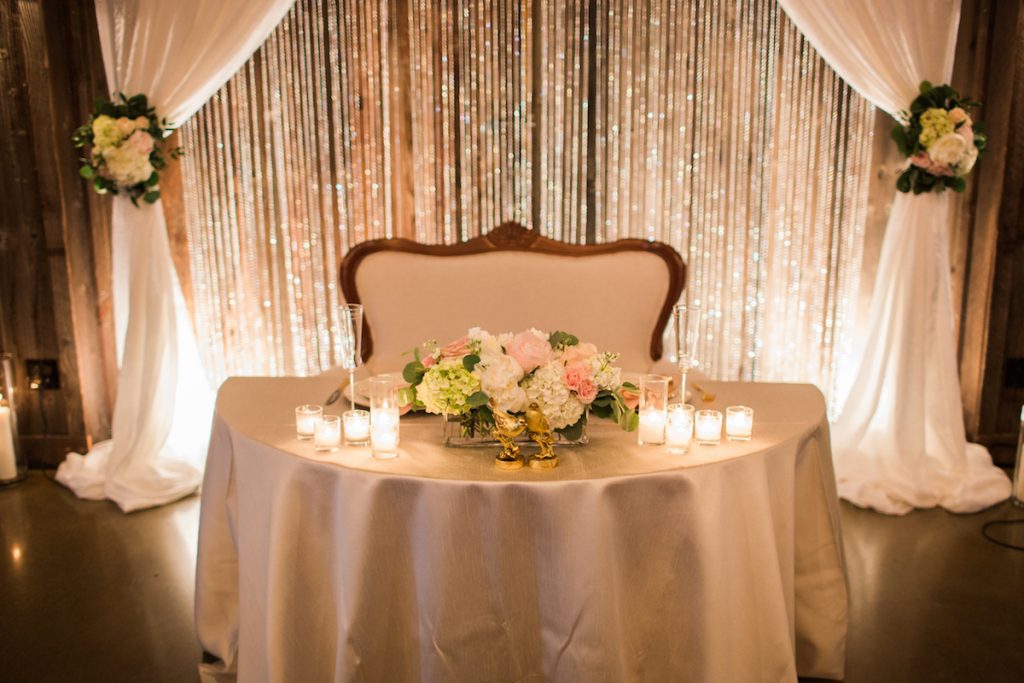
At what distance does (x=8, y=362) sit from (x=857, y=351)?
3.56 metres

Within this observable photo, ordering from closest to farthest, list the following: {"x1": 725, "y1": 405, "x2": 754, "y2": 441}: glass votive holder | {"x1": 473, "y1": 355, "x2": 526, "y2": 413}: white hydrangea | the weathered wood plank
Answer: {"x1": 473, "y1": 355, "x2": 526, "y2": 413}: white hydrangea
{"x1": 725, "y1": 405, "x2": 754, "y2": 441}: glass votive holder
the weathered wood plank

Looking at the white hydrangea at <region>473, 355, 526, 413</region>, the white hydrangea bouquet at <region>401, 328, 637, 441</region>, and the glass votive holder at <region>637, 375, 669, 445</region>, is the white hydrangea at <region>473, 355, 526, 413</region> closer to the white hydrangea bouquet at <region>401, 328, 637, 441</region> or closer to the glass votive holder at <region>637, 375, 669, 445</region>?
the white hydrangea bouquet at <region>401, 328, 637, 441</region>

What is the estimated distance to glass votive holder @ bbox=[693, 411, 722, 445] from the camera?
1.64 m

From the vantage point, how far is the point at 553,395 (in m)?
1.47

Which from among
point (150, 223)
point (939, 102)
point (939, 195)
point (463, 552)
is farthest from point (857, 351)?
point (150, 223)

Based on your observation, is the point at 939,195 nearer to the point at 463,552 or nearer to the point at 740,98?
the point at 740,98

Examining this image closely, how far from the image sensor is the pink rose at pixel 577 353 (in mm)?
1529

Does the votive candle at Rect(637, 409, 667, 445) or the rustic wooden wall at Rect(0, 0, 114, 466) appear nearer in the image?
the votive candle at Rect(637, 409, 667, 445)

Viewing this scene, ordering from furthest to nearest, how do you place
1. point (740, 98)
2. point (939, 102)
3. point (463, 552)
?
point (740, 98) < point (939, 102) < point (463, 552)

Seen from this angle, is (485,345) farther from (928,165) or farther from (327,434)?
(928,165)

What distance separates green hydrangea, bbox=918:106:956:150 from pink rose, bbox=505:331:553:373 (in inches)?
83.7

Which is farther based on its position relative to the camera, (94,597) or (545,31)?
(545,31)

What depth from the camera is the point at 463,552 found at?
58.6 inches

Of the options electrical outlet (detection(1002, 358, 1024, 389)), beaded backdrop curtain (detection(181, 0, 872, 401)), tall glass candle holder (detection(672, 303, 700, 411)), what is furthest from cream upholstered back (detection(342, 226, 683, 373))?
electrical outlet (detection(1002, 358, 1024, 389))
